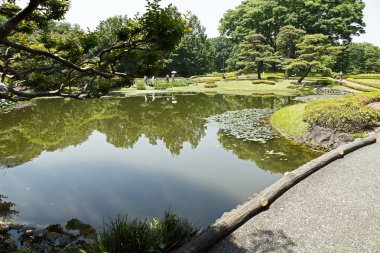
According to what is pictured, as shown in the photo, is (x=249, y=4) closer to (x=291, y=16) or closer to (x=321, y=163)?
(x=291, y=16)

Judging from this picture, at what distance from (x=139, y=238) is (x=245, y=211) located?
99.3 inches

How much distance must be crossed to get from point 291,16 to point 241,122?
43546 mm

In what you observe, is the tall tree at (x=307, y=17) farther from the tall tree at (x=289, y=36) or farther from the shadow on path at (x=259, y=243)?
the shadow on path at (x=259, y=243)

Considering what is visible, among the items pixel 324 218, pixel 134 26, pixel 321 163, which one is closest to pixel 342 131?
pixel 321 163

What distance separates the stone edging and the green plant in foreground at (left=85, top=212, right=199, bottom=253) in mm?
422

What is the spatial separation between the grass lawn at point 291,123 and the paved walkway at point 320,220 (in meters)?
6.68

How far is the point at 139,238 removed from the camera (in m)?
5.19

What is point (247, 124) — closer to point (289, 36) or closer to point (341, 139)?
point (341, 139)

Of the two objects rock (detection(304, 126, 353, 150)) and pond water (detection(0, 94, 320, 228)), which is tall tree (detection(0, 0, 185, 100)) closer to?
pond water (detection(0, 94, 320, 228))

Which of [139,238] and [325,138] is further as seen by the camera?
[325,138]

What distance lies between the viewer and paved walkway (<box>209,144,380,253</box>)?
5.51 m

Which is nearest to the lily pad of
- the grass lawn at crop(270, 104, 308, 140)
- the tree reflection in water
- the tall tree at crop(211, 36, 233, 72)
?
the grass lawn at crop(270, 104, 308, 140)

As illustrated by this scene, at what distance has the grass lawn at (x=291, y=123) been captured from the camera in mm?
15554

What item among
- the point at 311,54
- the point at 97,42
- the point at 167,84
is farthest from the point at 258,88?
the point at 97,42
